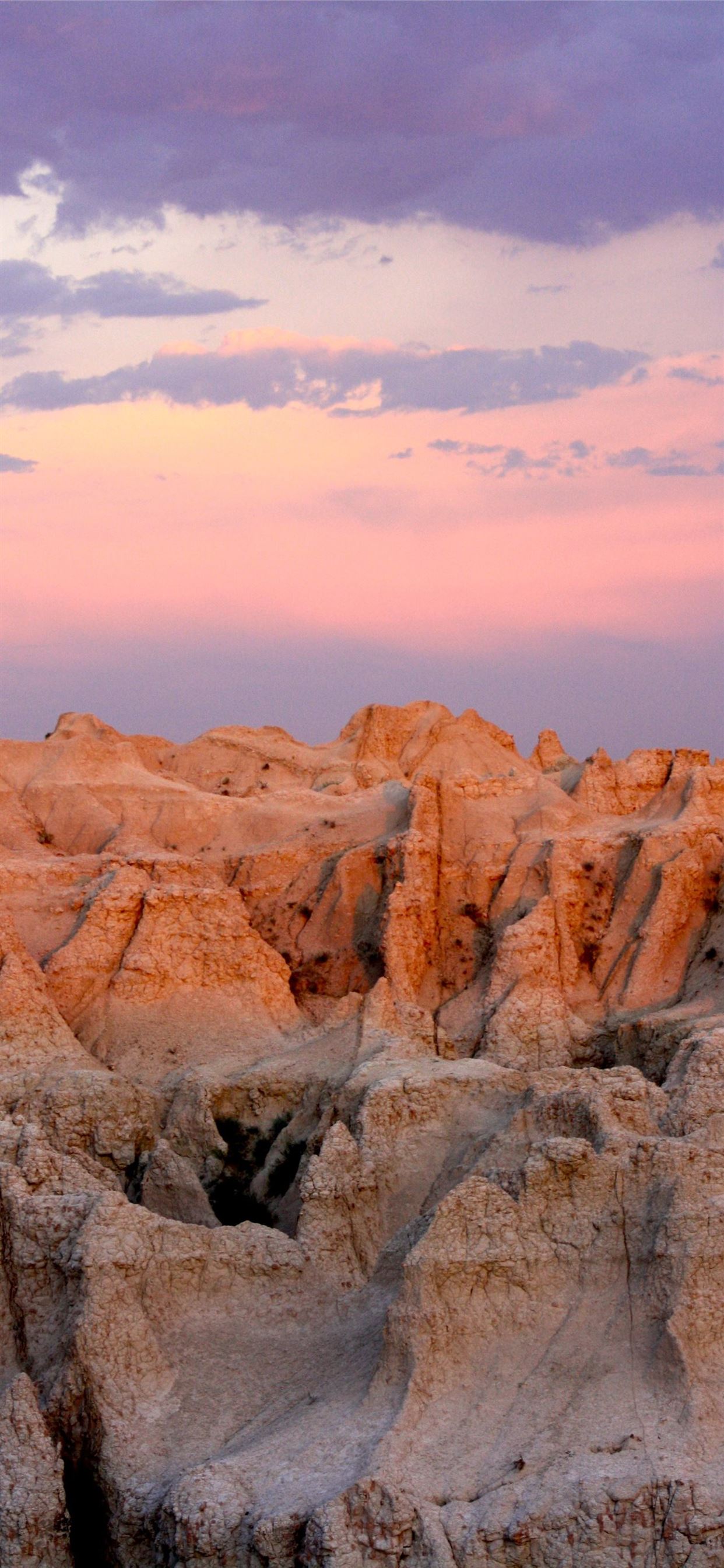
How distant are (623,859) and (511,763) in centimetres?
1022

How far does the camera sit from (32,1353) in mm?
34281

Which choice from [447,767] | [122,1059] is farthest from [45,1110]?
[447,767]

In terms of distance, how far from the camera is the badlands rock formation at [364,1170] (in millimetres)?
30219

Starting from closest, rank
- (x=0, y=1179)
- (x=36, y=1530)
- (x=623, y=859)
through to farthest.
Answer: (x=36, y=1530), (x=0, y=1179), (x=623, y=859)

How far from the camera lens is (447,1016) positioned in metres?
52.0

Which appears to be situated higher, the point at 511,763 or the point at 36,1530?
the point at 511,763

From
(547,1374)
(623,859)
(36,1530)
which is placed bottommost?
(36,1530)

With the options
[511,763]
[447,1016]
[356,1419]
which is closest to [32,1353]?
[356,1419]

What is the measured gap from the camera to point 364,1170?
3900 cm

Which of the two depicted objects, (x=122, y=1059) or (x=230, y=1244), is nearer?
(x=230, y=1244)

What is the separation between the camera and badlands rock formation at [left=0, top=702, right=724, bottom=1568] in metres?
30.2

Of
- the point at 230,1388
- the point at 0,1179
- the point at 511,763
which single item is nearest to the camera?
the point at 230,1388

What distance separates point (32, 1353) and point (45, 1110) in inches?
344

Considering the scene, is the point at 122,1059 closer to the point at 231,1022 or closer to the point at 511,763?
the point at 231,1022
